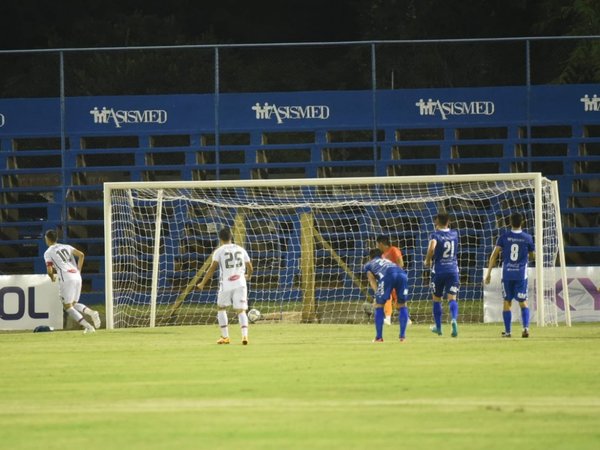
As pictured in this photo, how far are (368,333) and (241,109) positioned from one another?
28.6 ft

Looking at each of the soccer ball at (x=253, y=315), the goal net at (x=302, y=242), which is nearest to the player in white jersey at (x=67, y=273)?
the goal net at (x=302, y=242)

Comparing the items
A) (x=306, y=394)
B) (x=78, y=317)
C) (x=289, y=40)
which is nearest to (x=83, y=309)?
(x=78, y=317)

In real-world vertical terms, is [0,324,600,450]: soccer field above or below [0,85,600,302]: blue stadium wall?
below

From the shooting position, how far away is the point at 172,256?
3112 cm

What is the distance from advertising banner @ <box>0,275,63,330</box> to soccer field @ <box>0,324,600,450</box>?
5580 millimetres

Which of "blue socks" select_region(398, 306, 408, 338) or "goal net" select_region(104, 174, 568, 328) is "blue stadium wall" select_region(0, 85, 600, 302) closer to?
"goal net" select_region(104, 174, 568, 328)

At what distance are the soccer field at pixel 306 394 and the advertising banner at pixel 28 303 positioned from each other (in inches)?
220

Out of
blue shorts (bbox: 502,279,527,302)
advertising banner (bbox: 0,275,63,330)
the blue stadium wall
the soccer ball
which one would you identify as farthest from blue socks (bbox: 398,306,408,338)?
advertising banner (bbox: 0,275,63,330)

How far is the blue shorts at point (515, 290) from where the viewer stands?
74.8 ft

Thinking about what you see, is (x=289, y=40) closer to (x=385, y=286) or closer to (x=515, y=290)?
(x=515, y=290)

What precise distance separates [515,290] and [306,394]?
944 centimetres

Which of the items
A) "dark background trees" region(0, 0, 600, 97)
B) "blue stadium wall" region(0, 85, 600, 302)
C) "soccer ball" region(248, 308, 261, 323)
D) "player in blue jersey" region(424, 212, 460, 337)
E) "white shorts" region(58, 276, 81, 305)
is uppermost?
"dark background trees" region(0, 0, 600, 97)

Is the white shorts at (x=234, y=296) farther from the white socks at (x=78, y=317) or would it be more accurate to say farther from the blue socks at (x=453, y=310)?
the white socks at (x=78, y=317)

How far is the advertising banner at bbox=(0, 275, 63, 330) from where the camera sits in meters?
27.8
